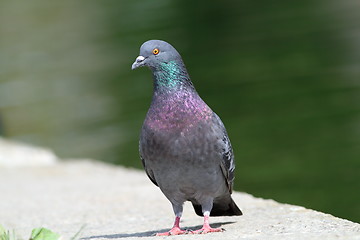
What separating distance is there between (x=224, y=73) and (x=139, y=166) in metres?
8.19

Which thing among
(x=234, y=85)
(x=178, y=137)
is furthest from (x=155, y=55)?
(x=234, y=85)

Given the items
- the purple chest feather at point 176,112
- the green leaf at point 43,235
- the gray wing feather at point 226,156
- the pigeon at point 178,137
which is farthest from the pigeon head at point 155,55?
the green leaf at point 43,235

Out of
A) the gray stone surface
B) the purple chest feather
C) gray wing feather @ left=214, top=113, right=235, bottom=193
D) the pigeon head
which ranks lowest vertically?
the gray stone surface

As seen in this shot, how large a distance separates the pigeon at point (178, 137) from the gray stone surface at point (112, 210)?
1.39 ft

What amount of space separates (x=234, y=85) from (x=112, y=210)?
12010 mm

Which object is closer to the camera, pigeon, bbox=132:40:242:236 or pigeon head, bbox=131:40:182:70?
pigeon, bbox=132:40:242:236

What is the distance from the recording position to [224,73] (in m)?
23.5

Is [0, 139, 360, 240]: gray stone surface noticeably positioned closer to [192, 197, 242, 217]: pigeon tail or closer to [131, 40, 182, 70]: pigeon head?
[192, 197, 242, 217]: pigeon tail

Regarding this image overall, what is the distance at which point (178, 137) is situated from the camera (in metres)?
7.16

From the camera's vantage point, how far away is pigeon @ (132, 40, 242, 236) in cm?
717

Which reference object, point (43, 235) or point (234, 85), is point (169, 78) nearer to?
point (43, 235)

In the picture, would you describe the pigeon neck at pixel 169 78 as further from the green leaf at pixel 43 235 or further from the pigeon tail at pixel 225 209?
the green leaf at pixel 43 235

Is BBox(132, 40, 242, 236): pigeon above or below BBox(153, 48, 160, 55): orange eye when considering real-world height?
below

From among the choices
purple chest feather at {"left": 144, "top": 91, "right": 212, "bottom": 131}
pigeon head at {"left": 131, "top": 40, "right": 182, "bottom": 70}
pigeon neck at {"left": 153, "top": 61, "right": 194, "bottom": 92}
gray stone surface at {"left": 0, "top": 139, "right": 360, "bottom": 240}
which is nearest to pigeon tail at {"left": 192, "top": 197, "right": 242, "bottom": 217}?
gray stone surface at {"left": 0, "top": 139, "right": 360, "bottom": 240}
